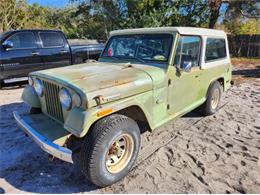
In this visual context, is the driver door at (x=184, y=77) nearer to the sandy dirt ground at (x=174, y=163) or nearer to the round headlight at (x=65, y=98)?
the sandy dirt ground at (x=174, y=163)

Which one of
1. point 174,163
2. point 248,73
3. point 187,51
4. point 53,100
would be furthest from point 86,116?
point 248,73

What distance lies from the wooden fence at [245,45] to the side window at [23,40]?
13905 millimetres

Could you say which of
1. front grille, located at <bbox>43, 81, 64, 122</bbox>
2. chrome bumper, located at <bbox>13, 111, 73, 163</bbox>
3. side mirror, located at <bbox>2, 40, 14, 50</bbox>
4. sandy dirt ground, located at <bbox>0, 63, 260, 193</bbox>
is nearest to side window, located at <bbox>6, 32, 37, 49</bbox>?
side mirror, located at <bbox>2, 40, 14, 50</bbox>

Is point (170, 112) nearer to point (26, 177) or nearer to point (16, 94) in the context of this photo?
point (26, 177)

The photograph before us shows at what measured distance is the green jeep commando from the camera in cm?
273

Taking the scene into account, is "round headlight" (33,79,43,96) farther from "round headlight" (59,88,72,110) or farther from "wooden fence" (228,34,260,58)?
"wooden fence" (228,34,260,58)

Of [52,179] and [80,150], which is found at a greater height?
[80,150]

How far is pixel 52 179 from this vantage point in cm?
317

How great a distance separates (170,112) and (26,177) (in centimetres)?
227

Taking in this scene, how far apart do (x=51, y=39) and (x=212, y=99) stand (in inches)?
222

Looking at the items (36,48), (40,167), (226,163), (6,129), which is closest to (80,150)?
(40,167)

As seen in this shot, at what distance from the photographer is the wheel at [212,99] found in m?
5.07

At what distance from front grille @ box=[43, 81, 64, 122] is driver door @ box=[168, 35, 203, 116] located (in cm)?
164

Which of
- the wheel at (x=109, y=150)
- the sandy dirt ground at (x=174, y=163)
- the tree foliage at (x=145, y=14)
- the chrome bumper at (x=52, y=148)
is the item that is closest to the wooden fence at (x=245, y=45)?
the tree foliage at (x=145, y=14)
